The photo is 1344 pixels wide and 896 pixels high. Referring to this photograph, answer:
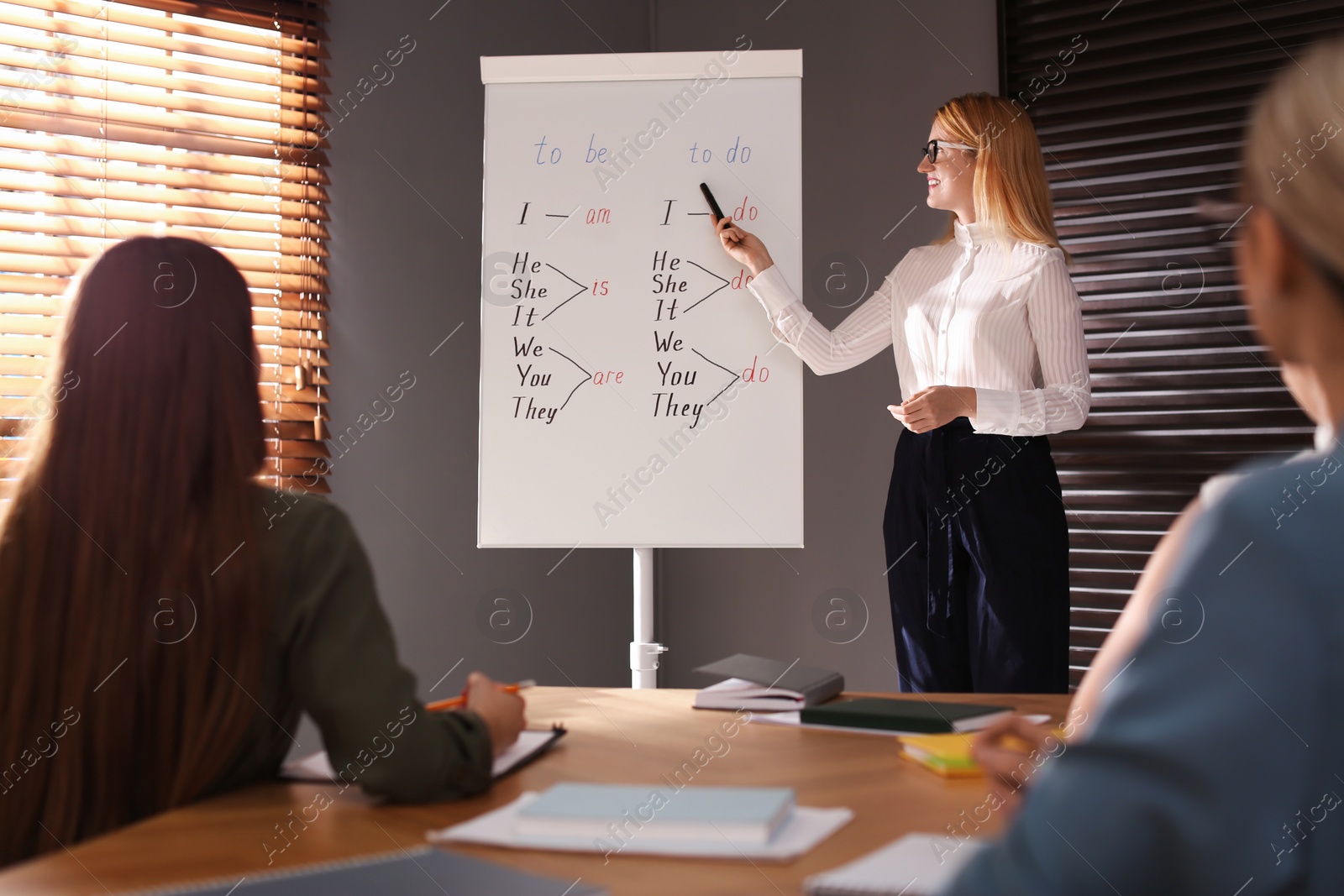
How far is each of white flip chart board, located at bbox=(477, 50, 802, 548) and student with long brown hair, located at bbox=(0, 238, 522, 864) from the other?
1.50 metres

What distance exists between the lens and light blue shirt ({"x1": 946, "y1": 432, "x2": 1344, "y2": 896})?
430mm

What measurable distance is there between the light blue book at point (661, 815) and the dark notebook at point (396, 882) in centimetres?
8

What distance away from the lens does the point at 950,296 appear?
2.28m

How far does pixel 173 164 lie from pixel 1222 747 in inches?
110

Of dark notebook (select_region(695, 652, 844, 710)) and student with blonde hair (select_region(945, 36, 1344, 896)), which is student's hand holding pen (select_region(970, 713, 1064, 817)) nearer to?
student with blonde hair (select_region(945, 36, 1344, 896))

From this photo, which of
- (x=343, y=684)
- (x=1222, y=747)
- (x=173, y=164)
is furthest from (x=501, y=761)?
(x=173, y=164)

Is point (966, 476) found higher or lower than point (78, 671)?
higher

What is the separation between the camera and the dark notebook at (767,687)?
1.34m

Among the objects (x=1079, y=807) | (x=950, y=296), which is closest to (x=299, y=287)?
(x=950, y=296)

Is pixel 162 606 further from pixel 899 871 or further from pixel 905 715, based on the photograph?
pixel 905 715

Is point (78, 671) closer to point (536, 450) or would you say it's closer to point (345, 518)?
point (345, 518)

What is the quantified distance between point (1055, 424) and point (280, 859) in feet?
5.75

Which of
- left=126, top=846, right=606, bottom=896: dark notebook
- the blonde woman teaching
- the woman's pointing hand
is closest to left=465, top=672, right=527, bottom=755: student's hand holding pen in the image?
left=126, top=846, right=606, bottom=896: dark notebook

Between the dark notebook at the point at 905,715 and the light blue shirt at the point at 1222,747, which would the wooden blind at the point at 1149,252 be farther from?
the light blue shirt at the point at 1222,747
